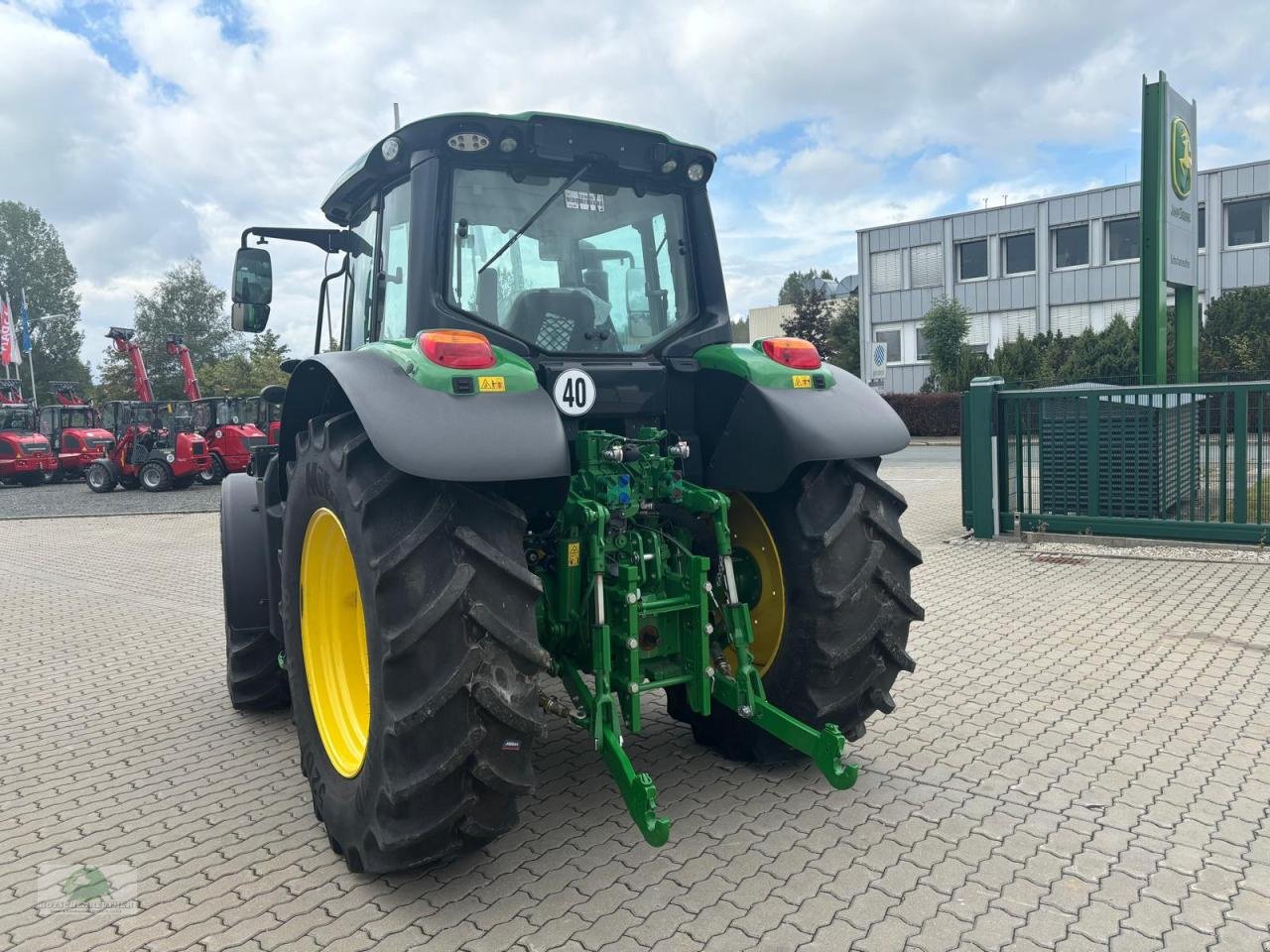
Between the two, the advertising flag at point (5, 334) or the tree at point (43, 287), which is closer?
the advertising flag at point (5, 334)

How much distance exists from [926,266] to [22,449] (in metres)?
30.5

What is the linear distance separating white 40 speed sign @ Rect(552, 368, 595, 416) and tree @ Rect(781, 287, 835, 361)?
37.6m

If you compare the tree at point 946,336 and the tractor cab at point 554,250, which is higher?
the tree at point 946,336

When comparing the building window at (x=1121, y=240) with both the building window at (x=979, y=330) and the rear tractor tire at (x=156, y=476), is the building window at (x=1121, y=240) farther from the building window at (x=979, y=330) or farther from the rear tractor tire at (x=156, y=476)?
the rear tractor tire at (x=156, y=476)

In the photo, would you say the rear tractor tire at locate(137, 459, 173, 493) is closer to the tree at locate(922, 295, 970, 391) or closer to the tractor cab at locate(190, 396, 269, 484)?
the tractor cab at locate(190, 396, 269, 484)

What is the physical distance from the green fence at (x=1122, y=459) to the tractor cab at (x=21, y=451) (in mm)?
22961

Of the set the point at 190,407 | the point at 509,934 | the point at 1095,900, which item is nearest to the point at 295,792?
the point at 509,934

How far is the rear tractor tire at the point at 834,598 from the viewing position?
362 centimetres

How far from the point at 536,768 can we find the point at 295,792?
0.99 meters

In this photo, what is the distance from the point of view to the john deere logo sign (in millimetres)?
10281

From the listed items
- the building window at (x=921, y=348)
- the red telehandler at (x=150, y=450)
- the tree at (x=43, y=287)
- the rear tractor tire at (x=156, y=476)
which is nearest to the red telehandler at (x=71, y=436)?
the red telehandler at (x=150, y=450)

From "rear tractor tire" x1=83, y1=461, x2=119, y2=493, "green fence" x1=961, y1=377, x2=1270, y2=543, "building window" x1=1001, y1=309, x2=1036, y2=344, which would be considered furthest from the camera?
"building window" x1=1001, y1=309, x2=1036, y2=344

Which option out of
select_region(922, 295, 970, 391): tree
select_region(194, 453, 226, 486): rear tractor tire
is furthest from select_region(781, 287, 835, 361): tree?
select_region(194, 453, 226, 486): rear tractor tire
